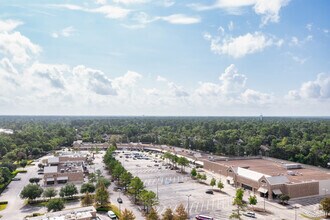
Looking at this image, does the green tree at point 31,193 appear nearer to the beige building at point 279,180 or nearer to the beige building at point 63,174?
the beige building at point 63,174

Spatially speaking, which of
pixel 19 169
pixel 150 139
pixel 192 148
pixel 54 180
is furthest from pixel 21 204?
pixel 150 139

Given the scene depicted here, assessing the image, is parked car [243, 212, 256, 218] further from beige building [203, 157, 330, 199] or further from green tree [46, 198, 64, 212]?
green tree [46, 198, 64, 212]

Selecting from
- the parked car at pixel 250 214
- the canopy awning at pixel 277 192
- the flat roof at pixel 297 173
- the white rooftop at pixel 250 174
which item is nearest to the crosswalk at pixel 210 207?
the parked car at pixel 250 214

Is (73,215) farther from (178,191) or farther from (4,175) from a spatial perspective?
(4,175)

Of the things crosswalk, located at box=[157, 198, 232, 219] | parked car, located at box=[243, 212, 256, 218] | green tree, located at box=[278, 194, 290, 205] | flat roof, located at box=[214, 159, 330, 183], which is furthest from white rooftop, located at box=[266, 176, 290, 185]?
parked car, located at box=[243, 212, 256, 218]

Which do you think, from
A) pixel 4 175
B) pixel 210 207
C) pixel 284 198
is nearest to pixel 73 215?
pixel 210 207

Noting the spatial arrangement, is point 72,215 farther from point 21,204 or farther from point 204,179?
point 204,179

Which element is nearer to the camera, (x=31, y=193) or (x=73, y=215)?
(x=73, y=215)
